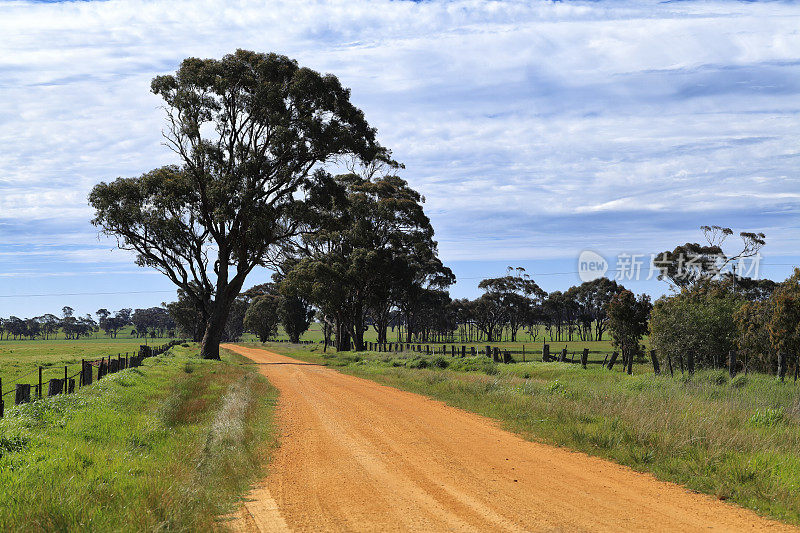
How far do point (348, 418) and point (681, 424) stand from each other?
733cm

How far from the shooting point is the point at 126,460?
8547mm

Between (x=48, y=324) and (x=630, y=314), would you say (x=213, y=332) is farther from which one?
(x=48, y=324)

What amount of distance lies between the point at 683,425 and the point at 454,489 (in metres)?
5.11

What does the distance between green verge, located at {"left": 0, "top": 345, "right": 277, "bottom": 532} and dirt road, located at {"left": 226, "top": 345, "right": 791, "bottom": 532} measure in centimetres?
58

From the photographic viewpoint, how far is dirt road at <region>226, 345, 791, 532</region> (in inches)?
257

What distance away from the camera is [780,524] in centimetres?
656

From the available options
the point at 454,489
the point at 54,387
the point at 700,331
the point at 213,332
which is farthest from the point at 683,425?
the point at 213,332

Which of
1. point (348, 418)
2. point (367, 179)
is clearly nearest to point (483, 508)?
point (348, 418)

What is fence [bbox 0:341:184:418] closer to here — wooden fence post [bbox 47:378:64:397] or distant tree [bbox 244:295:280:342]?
wooden fence post [bbox 47:378:64:397]

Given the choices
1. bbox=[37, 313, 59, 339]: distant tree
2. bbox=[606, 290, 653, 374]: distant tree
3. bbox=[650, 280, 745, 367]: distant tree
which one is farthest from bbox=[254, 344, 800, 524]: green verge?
bbox=[37, 313, 59, 339]: distant tree

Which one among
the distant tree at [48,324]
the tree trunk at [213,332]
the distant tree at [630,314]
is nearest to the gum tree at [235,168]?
the tree trunk at [213,332]

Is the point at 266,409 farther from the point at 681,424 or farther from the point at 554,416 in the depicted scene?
the point at 681,424

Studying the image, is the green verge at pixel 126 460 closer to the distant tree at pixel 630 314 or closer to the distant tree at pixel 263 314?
the distant tree at pixel 630 314

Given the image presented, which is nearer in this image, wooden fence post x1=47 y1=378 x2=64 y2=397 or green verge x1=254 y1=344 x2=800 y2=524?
green verge x1=254 y1=344 x2=800 y2=524
